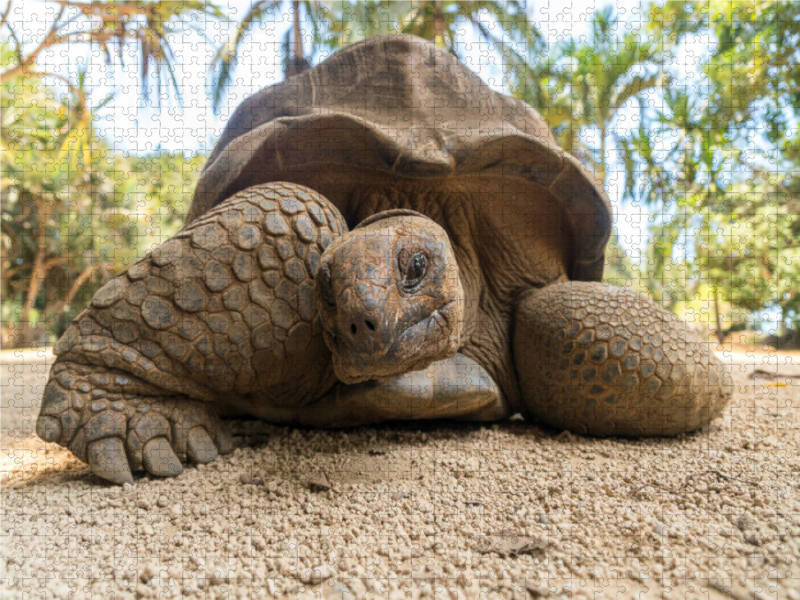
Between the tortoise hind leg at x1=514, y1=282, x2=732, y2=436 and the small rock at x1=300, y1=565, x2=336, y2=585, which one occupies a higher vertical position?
the tortoise hind leg at x1=514, y1=282, x2=732, y2=436

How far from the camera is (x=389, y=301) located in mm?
1366

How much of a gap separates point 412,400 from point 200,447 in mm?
783

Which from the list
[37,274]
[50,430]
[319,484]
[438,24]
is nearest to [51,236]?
[37,274]

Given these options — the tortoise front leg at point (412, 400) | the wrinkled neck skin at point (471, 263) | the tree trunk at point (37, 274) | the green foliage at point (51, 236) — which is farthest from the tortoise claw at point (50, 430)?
the tree trunk at point (37, 274)

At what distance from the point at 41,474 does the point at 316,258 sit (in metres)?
1.22

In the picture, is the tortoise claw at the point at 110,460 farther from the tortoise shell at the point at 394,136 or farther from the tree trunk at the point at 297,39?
the tree trunk at the point at 297,39

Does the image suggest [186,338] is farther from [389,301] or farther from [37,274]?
[37,274]

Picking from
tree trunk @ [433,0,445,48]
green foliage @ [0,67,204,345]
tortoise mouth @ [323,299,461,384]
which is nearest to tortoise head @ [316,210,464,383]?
tortoise mouth @ [323,299,461,384]

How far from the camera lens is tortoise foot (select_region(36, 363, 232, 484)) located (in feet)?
Answer: 5.41

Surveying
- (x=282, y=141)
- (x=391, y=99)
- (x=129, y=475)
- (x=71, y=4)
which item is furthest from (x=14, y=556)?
(x=71, y=4)

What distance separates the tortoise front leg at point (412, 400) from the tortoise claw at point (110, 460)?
623mm

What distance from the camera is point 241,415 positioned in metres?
2.22

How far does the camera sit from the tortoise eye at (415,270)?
4.90 ft

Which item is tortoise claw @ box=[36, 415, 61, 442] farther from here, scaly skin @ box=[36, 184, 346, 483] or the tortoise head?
the tortoise head
